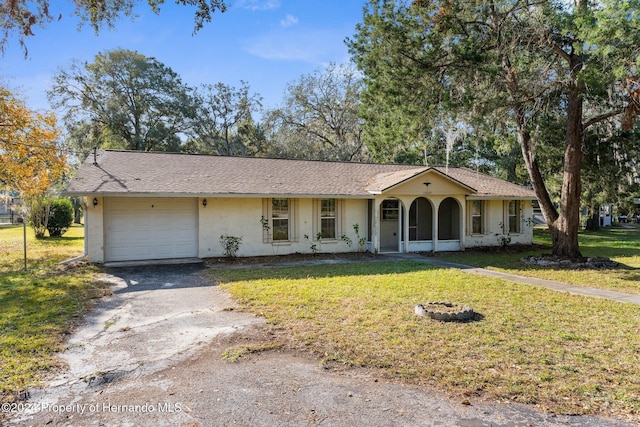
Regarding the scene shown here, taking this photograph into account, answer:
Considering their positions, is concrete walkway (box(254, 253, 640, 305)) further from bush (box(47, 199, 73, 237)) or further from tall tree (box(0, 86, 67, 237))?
bush (box(47, 199, 73, 237))

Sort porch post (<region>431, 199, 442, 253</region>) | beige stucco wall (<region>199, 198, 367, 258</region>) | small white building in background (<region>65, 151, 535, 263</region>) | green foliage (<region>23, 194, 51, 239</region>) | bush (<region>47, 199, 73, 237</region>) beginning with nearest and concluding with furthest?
1. small white building in background (<region>65, 151, 535, 263</region>)
2. beige stucco wall (<region>199, 198, 367, 258</region>)
3. porch post (<region>431, 199, 442, 253</region>)
4. green foliage (<region>23, 194, 51, 239</region>)
5. bush (<region>47, 199, 73, 237</region>)

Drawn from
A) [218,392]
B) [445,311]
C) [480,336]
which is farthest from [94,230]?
[480,336]

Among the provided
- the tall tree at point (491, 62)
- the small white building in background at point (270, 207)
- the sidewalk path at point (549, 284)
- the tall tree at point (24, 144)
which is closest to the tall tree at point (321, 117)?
the small white building in background at point (270, 207)

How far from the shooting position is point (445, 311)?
6266 millimetres

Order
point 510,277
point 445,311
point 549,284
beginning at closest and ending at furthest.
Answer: point 445,311 → point 549,284 → point 510,277

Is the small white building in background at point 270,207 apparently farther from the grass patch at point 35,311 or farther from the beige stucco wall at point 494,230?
the grass patch at point 35,311

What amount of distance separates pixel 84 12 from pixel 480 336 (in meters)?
8.79

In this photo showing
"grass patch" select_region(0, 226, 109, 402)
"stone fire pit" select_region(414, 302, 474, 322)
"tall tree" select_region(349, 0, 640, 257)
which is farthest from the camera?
"tall tree" select_region(349, 0, 640, 257)

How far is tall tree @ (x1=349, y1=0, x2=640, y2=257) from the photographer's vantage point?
984 centimetres

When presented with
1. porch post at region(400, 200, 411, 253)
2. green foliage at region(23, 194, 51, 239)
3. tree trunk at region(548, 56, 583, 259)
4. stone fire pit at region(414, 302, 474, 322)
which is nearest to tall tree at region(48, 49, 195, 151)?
green foliage at region(23, 194, 51, 239)

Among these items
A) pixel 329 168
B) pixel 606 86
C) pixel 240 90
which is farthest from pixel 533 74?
pixel 240 90

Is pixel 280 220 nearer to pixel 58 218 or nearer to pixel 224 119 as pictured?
pixel 58 218

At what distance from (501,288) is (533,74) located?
21.5 feet

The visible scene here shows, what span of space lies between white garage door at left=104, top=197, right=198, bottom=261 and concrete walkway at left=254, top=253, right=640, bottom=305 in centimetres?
328
